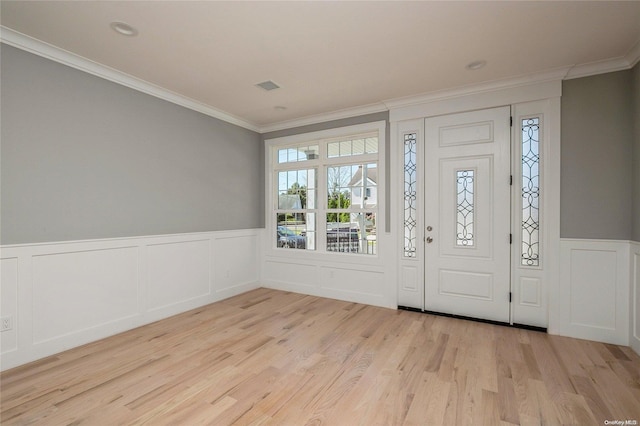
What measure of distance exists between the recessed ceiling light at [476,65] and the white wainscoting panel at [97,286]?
3699 mm

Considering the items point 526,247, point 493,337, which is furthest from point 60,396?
point 526,247

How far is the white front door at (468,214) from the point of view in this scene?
3.42 meters

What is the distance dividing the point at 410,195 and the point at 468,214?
0.73 m

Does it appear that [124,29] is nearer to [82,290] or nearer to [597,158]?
[82,290]

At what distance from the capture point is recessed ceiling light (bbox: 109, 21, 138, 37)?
2.36 m

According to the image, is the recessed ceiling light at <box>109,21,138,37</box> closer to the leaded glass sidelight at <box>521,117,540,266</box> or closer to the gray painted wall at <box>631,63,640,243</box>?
the leaded glass sidelight at <box>521,117,540,266</box>

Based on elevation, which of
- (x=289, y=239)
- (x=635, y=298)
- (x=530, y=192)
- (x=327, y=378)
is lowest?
(x=327, y=378)

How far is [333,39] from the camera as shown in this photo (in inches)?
101

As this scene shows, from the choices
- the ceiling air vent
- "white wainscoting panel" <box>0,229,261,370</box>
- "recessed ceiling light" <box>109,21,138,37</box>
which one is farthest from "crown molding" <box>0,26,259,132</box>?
"white wainscoting panel" <box>0,229,261,370</box>

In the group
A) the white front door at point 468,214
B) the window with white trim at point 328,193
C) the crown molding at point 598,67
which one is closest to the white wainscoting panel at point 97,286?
the window with white trim at point 328,193

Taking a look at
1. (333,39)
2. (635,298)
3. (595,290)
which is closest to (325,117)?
(333,39)

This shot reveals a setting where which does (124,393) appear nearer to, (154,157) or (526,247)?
(154,157)

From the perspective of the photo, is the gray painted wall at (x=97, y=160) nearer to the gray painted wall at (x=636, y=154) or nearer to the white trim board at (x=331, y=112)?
the white trim board at (x=331, y=112)

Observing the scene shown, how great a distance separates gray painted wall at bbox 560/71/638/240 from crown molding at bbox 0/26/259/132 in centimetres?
427
